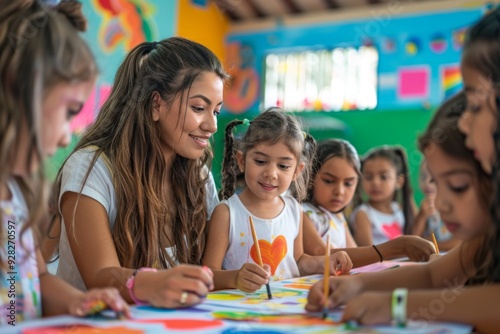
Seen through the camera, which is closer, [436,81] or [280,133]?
[280,133]

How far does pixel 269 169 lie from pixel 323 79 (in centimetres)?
417

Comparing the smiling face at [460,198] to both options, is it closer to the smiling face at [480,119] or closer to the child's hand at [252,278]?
the smiling face at [480,119]

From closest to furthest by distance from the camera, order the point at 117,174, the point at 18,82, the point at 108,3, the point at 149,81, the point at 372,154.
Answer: the point at 18,82 < the point at 117,174 < the point at 149,81 < the point at 372,154 < the point at 108,3

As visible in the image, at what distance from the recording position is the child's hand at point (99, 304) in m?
0.72

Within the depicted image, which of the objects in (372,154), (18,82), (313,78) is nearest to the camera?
(18,82)

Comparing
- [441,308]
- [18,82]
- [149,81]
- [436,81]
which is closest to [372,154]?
[149,81]

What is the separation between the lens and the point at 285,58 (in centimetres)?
564

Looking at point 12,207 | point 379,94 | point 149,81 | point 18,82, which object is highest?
point 379,94

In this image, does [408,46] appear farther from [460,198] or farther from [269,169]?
[460,198]

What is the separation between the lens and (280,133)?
4.61 feet

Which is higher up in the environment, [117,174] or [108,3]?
[108,3]

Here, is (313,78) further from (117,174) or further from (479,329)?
(479,329)

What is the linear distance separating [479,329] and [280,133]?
76 centimetres

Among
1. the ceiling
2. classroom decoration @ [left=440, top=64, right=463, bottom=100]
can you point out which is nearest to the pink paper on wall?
classroom decoration @ [left=440, top=64, right=463, bottom=100]
